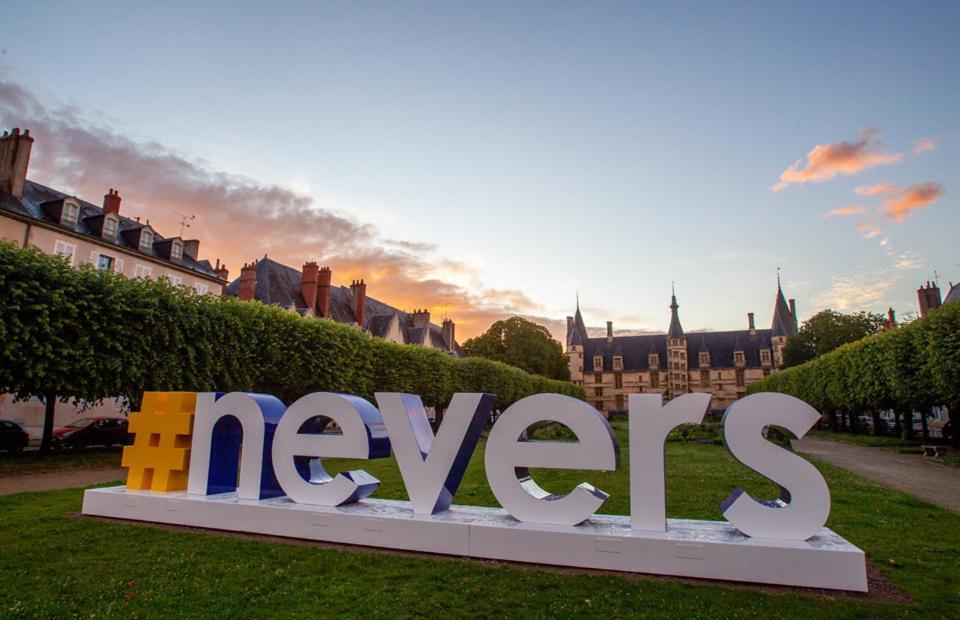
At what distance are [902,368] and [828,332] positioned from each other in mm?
52459

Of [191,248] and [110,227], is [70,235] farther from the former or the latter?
[191,248]

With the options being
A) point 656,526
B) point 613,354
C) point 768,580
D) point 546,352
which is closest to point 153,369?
point 656,526

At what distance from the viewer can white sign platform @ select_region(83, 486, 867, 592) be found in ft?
23.2

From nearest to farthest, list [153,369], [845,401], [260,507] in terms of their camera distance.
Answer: [260,507]
[153,369]
[845,401]

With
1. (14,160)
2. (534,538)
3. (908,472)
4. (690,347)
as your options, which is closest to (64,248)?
(14,160)

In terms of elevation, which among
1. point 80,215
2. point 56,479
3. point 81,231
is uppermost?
point 80,215

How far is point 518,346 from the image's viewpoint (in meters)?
78.6

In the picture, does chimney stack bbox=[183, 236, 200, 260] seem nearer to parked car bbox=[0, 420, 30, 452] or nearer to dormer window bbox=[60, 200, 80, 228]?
dormer window bbox=[60, 200, 80, 228]

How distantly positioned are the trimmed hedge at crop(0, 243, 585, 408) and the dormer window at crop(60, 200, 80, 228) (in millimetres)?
20228

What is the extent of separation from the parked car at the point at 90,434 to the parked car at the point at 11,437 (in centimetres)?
143

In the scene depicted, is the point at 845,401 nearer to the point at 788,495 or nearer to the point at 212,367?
the point at 788,495

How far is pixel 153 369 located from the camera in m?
21.0

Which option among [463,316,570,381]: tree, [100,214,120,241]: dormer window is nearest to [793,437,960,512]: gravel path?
[100,214,120,241]: dormer window

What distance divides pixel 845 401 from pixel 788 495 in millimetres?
38911
